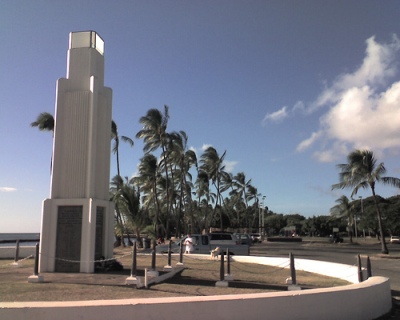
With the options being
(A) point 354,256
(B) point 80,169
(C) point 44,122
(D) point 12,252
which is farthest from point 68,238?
(A) point 354,256

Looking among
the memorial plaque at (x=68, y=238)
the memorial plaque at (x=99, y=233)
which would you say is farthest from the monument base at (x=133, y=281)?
the memorial plaque at (x=99, y=233)

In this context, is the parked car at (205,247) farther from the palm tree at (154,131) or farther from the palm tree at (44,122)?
the palm tree at (154,131)

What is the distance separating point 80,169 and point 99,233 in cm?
232

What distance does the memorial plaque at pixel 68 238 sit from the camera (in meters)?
13.6

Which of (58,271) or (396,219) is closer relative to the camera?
(58,271)

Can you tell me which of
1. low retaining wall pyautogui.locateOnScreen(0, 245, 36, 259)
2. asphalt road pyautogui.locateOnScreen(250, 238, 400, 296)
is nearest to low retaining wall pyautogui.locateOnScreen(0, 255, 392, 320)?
asphalt road pyautogui.locateOnScreen(250, 238, 400, 296)

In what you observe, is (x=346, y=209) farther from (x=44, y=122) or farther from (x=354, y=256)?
(x=44, y=122)

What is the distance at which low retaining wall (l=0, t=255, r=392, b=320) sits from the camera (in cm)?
588

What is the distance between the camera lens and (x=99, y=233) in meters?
14.5

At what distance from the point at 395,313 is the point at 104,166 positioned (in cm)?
1051

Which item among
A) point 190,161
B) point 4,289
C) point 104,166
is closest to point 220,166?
point 190,161

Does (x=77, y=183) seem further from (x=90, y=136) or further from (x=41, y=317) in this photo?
(x=41, y=317)

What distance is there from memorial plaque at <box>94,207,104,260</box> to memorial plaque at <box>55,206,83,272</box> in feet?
2.26

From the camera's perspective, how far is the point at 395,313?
8.80 metres
